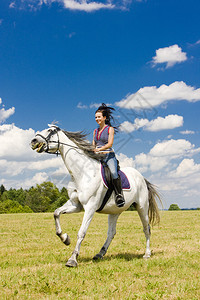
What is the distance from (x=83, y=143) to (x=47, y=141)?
903 millimetres

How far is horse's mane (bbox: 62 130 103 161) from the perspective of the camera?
702 cm

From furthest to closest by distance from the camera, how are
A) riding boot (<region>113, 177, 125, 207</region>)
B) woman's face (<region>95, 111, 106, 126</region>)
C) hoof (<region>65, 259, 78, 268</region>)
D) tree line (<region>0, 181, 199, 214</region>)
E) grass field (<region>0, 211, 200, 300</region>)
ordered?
tree line (<region>0, 181, 199, 214</region>)
woman's face (<region>95, 111, 106, 126</region>)
riding boot (<region>113, 177, 125, 207</region>)
hoof (<region>65, 259, 78, 268</region>)
grass field (<region>0, 211, 200, 300</region>)

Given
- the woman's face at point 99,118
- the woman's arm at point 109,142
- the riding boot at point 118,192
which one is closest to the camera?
the woman's arm at point 109,142

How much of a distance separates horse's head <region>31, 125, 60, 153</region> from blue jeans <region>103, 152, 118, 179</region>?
→ 47.7 inches

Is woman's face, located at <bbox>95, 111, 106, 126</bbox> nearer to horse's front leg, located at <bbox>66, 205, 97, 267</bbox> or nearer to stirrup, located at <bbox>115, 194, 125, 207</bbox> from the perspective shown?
stirrup, located at <bbox>115, 194, 125, 207</bbox>

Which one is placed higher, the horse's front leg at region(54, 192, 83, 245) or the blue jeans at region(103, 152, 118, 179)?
the blue jeans at region(103, 152, 118, 179)

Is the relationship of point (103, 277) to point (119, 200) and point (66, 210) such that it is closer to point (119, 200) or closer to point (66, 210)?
point (66, 210)

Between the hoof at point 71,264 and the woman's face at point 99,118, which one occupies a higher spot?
the woman's face at point 99,118

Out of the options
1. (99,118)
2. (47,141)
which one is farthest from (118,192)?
(47,141)

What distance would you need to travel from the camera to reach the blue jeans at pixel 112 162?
22.9 ft

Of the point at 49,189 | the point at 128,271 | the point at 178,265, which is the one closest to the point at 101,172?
the point at 128,271

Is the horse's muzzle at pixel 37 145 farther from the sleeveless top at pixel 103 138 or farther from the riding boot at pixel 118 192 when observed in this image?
the riding boot at pixel 118 192

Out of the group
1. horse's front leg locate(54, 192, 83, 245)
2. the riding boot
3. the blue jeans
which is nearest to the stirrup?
the riding boot

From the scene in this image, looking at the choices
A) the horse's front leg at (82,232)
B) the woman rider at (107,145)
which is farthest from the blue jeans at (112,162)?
the horse's front leg at (82,232)
